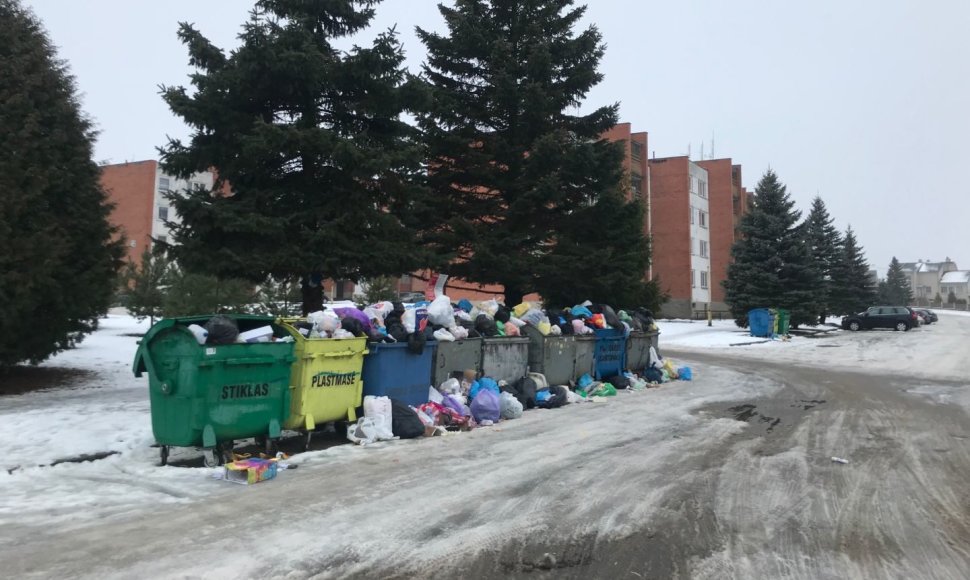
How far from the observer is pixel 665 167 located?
52.6 metres

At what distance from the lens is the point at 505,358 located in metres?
10.6

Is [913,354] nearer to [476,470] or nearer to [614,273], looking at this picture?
[614,273]

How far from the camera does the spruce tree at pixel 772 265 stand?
3172 centimetres

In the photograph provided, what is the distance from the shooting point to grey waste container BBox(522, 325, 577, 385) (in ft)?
37.1

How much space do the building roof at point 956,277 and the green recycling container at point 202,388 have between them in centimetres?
16701

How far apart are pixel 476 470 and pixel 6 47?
9.81 m

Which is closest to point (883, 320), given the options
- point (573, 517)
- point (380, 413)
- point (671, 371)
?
point (671, 371)

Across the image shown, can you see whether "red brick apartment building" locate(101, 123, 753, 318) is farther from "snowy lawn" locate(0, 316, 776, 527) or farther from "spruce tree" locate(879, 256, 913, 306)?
"spruce tree" locate(879, 256, 913, 306)

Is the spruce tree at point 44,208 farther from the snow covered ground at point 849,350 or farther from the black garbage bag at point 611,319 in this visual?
the snow covered ground at point 849,350

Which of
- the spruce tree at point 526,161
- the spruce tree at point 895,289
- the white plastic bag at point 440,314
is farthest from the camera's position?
the spruce tree at point 895,289

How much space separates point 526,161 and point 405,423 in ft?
30.6

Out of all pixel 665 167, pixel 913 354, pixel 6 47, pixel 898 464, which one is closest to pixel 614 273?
pixel 898 464

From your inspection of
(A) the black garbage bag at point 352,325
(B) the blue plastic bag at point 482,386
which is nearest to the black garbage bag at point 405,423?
(A) the black garbage bag at point 352,325

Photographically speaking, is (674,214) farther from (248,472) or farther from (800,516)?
(248,472)
